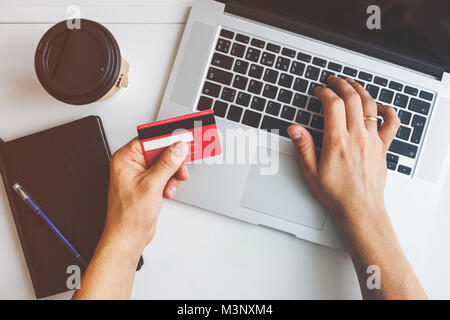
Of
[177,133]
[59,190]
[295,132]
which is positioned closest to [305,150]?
[295,132]

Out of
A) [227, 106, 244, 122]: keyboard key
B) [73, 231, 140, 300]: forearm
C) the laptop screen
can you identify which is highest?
the laptop screen

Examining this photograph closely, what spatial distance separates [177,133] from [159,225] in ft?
0.73

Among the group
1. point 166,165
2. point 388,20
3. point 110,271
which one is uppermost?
point 388,20

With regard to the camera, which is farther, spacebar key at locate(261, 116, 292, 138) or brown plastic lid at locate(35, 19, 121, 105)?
spacebar key at locate(261, 116, 292, 138)

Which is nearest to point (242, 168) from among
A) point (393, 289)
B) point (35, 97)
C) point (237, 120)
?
point (237, 120)

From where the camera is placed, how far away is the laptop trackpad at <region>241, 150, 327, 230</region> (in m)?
0.70

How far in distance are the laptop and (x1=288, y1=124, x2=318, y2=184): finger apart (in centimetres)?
2

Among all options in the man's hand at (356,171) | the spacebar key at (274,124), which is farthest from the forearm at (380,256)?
the spacebar key at (274,124)

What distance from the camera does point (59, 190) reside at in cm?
70

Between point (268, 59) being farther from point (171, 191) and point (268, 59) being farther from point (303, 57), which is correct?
point (171, 191)

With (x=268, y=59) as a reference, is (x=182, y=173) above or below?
below

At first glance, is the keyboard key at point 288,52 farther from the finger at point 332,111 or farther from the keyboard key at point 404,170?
the keyboard key at point 404,170

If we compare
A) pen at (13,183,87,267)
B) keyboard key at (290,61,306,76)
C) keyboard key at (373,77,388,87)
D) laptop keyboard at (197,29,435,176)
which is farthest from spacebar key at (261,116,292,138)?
pen at (13,183,87,267)

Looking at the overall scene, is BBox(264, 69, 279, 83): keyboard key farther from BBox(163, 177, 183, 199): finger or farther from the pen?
the pen
